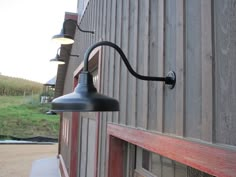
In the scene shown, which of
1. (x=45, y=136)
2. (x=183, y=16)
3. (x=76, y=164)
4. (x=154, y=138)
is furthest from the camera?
(x=45, y=136)

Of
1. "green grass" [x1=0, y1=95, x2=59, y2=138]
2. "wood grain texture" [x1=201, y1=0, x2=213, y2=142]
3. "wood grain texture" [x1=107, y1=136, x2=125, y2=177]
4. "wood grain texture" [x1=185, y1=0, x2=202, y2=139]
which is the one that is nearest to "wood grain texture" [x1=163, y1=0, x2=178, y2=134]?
"wood grain texture" [x1=185, y1=0, x2=202, y2=139]

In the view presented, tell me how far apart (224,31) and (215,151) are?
0.36 meters

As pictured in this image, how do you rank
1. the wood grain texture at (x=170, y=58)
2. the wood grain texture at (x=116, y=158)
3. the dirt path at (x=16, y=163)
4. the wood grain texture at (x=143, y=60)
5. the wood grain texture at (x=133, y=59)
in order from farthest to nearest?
1. the dirt path at (x=16, y=163)
2. the wood grain texture at (x=116, y=158)
3. the wood grain texture at (x=133, y=59)
4. the wood grain texture at (x=143, y=60)
5. the wood grain texture at (x=170, y=58)

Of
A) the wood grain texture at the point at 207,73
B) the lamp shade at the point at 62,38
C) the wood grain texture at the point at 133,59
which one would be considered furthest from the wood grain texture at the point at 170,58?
the lamp shade at the point at 62,38

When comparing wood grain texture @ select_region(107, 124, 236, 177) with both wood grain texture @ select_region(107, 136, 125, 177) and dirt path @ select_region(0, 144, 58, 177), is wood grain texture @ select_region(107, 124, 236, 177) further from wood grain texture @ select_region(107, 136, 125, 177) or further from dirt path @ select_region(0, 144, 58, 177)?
dirt path @ select_region(0, 144, 58, 177)

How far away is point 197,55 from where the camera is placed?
37.4 inches

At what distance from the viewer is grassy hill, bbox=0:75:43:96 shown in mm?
25109

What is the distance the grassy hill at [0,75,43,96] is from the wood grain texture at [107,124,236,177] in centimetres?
2587

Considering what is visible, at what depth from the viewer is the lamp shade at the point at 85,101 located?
3.20 feet

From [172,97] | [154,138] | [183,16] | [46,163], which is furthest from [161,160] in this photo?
[46,163]

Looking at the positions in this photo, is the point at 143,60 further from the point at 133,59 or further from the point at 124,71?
the point at 124,71

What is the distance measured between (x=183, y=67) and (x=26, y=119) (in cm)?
1969

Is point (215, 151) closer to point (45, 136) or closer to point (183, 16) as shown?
point (183, 16)

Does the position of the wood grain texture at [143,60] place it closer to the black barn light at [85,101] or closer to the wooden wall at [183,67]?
the wooden wall at [183,67]
